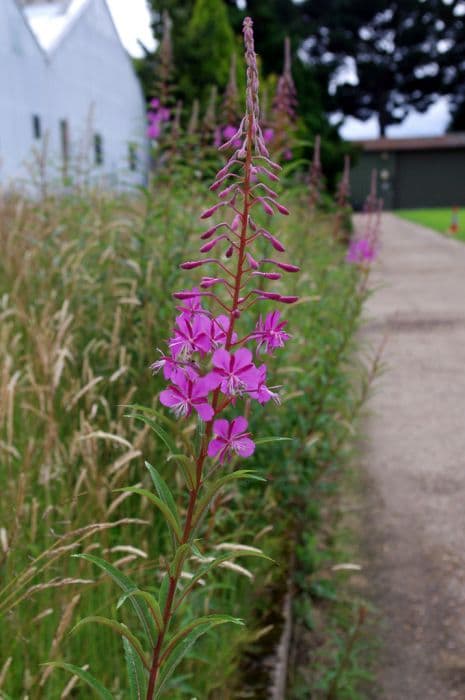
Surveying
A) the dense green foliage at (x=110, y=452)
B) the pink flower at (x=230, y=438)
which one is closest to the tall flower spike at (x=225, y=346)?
the pink flower at (x=230, y=438)

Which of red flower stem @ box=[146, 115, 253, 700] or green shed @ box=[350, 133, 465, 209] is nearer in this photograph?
red flower stem @ box=[146, 115, 253, 700]

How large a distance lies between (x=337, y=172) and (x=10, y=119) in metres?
7.42

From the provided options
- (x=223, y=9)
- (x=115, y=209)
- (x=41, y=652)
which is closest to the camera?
(x=41, y=652)

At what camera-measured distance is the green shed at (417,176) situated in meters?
43.0

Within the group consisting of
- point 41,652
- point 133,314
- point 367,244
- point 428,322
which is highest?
point 367,244

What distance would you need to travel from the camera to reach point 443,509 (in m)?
4.10

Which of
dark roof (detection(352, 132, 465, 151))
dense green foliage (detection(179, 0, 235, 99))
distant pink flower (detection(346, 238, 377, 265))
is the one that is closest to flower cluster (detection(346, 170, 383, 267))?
distant pink flower (detection(346, 238, 377, 265))

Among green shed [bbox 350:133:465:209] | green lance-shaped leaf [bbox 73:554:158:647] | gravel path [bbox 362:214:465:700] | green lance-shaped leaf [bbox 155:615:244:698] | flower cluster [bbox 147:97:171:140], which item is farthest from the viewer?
green shed [bbox 350:133:465:209]

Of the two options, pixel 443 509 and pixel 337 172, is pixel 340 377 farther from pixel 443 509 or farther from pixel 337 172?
pixel 337 172

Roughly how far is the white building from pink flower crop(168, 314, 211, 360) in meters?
12.4

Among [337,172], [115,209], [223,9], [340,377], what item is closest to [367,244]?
[340,377]

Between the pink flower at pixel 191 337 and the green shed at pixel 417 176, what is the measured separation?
141 ft

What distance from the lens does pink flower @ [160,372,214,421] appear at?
1177 millimetres

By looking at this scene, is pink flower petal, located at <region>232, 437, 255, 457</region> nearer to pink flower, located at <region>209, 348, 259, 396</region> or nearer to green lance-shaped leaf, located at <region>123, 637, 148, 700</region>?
pink flower, located at <region>209, 348, 259, 396</region>
